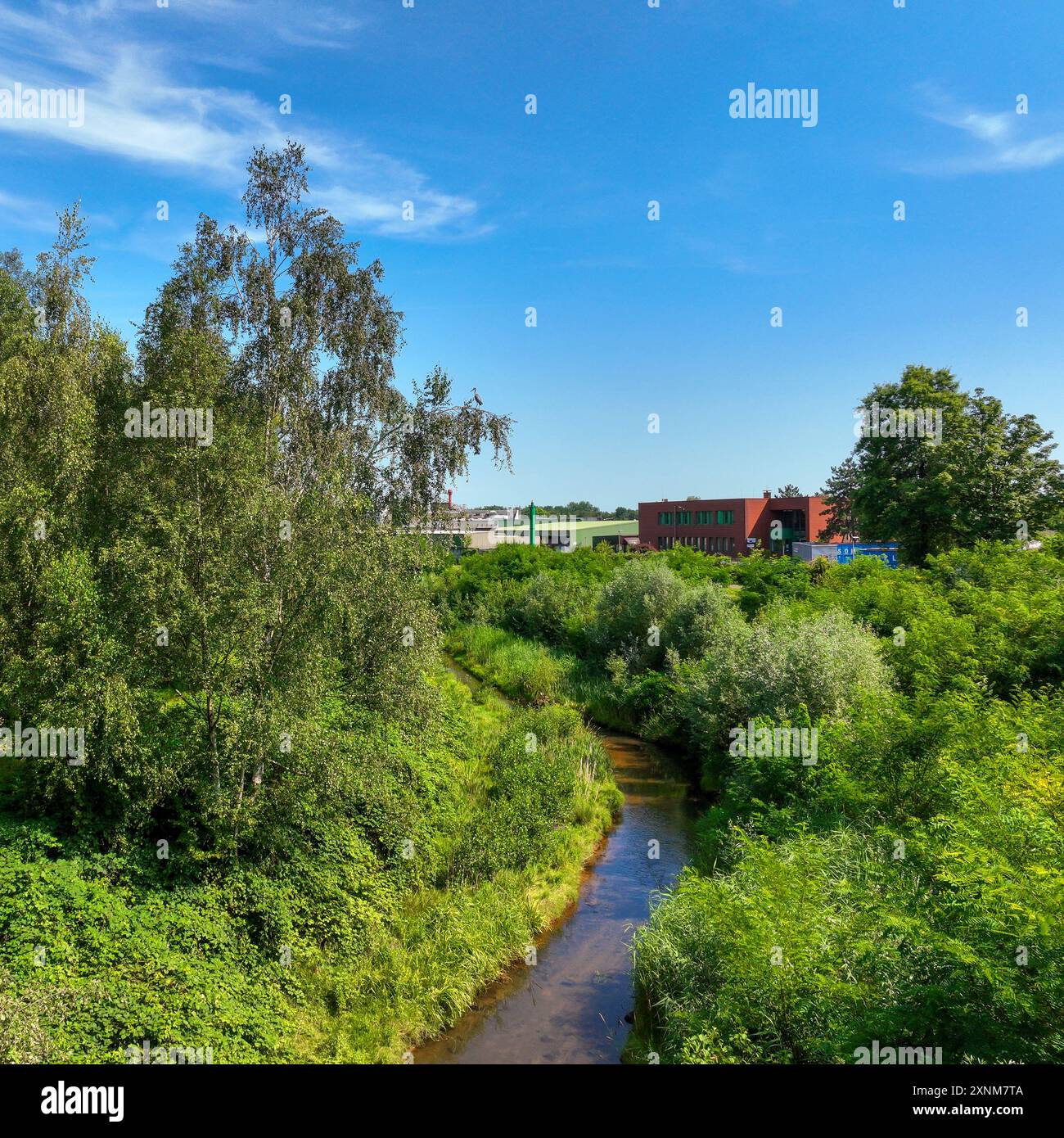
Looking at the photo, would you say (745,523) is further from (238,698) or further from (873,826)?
(238,698)

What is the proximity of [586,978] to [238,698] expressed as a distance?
26.8 ft

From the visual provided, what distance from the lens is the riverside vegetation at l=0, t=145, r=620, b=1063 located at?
1172cm

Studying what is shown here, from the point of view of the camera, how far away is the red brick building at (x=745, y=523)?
76562 mm

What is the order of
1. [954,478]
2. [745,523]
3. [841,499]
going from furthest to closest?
1. [745,523]
2. [841,499]
3. [954,478]

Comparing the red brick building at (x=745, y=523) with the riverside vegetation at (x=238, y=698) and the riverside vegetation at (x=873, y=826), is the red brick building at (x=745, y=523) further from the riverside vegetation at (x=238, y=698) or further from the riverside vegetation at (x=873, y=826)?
the riverside vegetation at (x=238, y=698)

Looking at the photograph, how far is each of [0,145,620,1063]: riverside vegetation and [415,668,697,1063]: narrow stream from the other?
22.0 inches

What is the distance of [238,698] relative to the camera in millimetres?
13859

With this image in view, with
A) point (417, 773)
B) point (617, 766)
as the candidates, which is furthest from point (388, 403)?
point (617, 766)

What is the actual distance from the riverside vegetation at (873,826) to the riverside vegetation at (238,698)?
188 inches

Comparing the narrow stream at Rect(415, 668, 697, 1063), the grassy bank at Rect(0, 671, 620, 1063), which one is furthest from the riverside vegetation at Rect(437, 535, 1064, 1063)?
the grassy bank at Rect(0, 671, 620, 1063)

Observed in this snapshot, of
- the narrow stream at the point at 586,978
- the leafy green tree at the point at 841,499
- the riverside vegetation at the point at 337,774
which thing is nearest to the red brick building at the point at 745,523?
the leafy green tree at the point at 841,499

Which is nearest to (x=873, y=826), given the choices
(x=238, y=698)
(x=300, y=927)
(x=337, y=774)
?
(x=337, y=774)

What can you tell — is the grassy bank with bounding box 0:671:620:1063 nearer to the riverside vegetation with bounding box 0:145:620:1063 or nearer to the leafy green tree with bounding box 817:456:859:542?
the riverside vegetation with bounding box 0:145:620:1063

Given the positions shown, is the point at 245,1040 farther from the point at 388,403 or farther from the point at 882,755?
the point at 388,403
